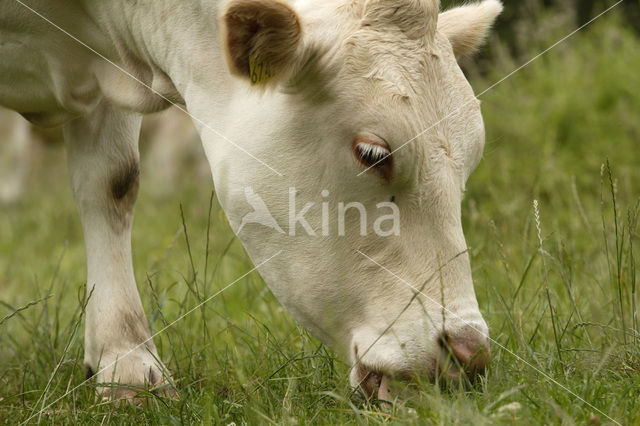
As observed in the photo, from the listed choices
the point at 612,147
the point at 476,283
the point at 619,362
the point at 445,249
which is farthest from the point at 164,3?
the point at 612,147

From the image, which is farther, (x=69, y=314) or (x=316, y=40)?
(x=69, y=314)

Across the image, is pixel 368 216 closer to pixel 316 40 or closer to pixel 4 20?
pixel 316 40

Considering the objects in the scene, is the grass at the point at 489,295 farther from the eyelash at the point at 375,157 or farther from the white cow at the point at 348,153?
the eyelash at the point at 375,157

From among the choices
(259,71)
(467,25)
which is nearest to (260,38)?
(259,71)

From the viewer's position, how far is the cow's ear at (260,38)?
6.93 ft

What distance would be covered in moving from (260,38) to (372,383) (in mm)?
973

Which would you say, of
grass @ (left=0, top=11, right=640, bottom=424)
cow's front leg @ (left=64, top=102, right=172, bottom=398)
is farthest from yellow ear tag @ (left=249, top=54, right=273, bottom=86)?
cow's front leg @ (left=64, top=102, right=172, bottom=398)

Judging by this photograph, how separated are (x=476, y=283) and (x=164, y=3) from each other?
1.55m

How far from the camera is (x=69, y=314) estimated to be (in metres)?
3.80

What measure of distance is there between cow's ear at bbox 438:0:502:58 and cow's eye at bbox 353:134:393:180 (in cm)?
66

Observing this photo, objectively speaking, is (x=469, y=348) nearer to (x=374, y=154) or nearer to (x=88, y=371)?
(x=374, y=154)

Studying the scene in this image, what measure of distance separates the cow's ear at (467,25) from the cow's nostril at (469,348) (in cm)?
104

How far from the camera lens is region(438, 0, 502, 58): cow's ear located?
2725mm

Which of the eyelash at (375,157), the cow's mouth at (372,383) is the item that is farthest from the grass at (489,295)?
the eyelash at (375,157)
